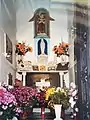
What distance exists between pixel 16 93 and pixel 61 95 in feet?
1.22

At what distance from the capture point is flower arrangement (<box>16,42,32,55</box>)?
9.46ft

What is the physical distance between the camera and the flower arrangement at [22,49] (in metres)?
2.88

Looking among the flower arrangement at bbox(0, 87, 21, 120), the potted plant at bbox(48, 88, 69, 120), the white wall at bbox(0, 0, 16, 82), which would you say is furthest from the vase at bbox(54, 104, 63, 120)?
the white wall at bbox(0, 0, 16, 82)

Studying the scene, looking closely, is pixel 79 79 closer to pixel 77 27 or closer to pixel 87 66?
pixel 87 66

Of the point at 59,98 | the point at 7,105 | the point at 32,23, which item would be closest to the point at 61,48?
the point at 32,23

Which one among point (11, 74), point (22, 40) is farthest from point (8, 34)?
point (11, 74)

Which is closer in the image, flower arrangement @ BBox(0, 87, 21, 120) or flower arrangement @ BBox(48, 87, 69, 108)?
flower arrangement @ BBox(0, 87, 21, 120)

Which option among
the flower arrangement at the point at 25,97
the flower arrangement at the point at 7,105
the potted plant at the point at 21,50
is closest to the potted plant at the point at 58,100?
the flower arrangement at the point at 25,97

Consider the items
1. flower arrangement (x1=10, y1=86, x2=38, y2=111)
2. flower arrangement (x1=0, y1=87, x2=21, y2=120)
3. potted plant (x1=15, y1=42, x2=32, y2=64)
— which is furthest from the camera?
potted plant (x1=15, y1=42, x2=32, y2=64)

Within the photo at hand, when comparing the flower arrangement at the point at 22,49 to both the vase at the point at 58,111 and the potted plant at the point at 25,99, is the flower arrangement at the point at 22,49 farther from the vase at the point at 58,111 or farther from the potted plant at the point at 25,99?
the vase at the point at 58,111

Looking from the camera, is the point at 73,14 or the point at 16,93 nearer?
the point at 16,93

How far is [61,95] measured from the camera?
8.96 ft

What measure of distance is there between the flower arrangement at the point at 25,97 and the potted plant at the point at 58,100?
138mm

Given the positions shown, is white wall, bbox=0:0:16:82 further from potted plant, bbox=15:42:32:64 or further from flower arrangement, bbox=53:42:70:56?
flower arrangement, bbox=53:42:70:56
